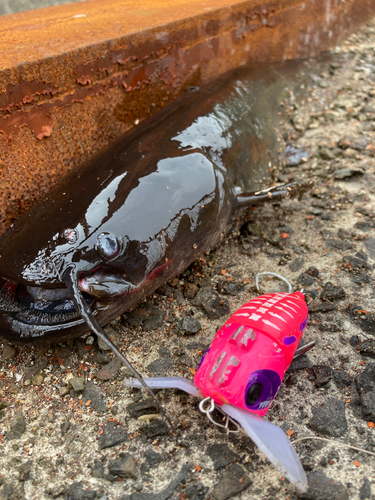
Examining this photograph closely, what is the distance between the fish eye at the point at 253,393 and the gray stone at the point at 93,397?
2.23 feet

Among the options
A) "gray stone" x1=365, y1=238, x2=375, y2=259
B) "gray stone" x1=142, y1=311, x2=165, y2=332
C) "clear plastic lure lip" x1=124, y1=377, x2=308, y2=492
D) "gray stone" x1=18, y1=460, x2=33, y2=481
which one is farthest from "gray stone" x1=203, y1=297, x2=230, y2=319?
"gray stone" x1=18, y1=460, x2=33, y2=481

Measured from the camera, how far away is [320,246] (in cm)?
257

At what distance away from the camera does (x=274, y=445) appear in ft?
4.58

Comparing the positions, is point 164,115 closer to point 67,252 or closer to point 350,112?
point 67,252

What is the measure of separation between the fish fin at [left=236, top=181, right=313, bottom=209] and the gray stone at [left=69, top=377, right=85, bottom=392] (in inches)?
56.4

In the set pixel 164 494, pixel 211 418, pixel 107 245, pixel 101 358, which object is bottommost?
pixel 164 494

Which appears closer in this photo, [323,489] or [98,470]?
[323,489]

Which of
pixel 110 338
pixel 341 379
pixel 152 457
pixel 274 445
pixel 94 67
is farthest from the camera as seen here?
pixel 94 67

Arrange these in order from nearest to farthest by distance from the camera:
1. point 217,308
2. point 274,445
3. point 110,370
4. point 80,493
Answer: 1. point 274,445
2. point 80,493
3. point 110,370
4. point 217,308

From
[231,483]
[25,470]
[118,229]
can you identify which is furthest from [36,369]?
[231,483]

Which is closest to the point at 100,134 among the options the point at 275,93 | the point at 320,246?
the point at 320,246

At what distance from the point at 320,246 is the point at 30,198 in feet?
5.73

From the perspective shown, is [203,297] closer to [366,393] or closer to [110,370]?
[110,370]

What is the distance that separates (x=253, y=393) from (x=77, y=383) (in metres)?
0.84
